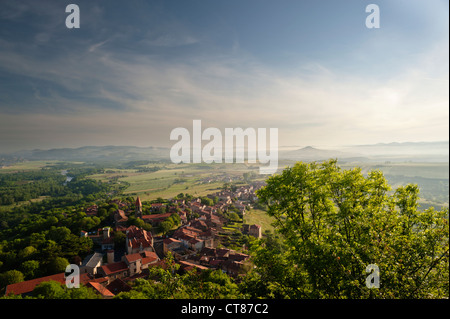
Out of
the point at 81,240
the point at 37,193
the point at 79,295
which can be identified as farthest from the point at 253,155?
the point at 79,295

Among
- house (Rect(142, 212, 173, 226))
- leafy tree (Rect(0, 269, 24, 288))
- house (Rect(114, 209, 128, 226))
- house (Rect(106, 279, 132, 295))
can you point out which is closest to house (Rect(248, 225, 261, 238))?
house (Rect(142, 212, 173, 226))

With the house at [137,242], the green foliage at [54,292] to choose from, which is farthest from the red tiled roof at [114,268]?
the green foliage at [54,292]

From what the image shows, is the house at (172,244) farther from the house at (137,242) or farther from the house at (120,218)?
the house at (120,218)

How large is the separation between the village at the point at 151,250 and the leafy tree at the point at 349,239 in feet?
15.6

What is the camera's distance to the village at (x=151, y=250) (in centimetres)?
2097

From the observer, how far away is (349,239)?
636 centimetres

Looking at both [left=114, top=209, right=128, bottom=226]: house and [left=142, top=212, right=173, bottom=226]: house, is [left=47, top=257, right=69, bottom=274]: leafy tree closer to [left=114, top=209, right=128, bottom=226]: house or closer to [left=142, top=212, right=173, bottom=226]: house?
[left=114, top=209, right=128, bottom=226]: house

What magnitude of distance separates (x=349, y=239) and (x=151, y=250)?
1168 inches

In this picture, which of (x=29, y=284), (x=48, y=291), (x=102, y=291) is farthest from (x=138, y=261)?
(x=48, y=291)

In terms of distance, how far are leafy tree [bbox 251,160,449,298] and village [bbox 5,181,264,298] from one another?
4740 millimetres

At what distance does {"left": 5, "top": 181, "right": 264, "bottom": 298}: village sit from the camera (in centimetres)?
2097

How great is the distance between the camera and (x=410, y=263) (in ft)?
16.4
